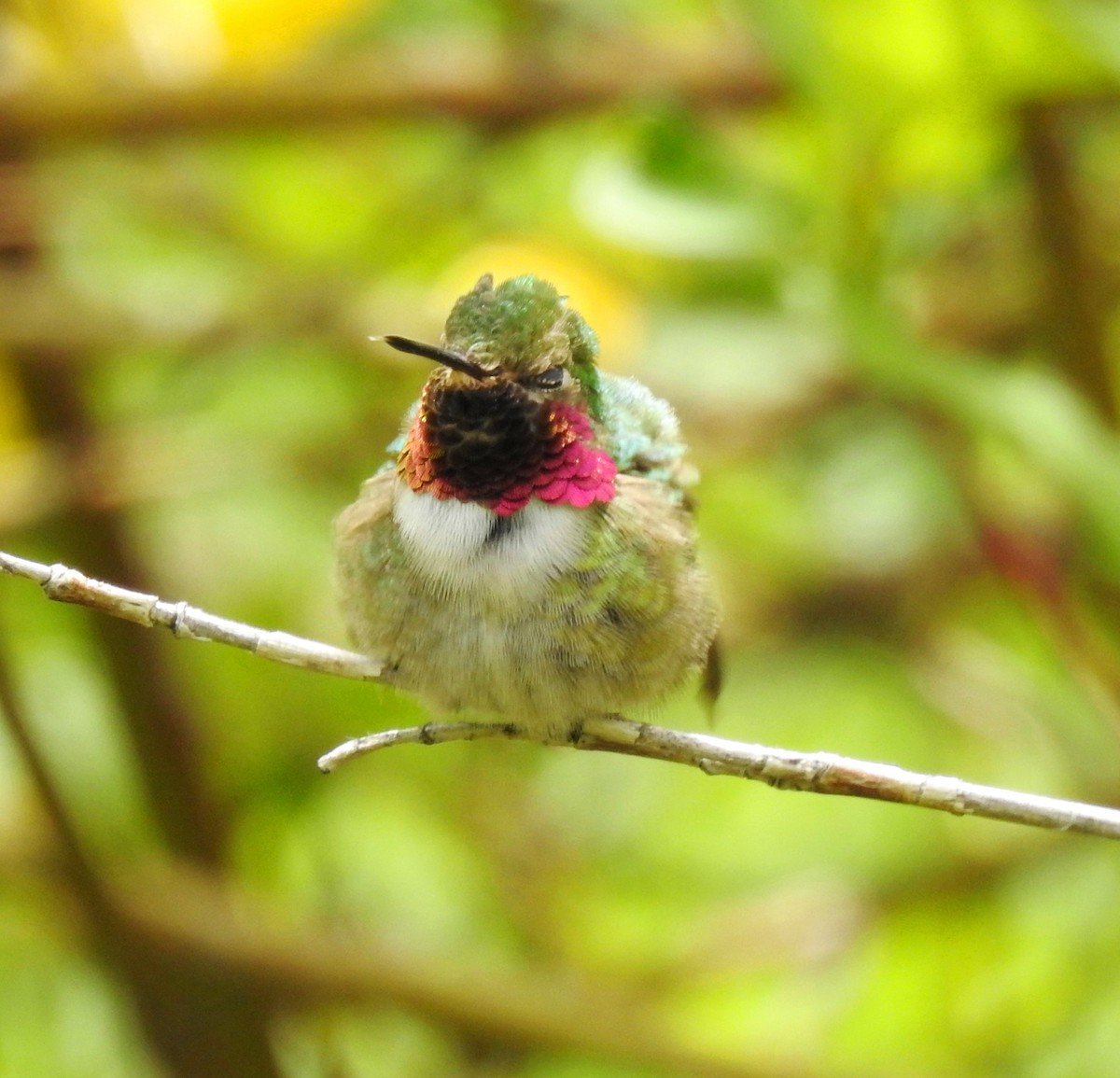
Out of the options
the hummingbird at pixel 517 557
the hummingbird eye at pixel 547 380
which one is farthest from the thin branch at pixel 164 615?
the hummingbird eye at pixel 547 380

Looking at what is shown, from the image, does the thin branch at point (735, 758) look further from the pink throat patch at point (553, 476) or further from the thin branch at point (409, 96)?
the thin branch at point (409, 96)

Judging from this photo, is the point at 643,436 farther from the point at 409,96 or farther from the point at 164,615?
the point at 409,96

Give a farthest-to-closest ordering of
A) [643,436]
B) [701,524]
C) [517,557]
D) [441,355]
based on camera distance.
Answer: [701,524], [643,436], [517,557], [441,355]

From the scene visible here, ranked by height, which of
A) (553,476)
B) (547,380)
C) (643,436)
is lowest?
(553,476)

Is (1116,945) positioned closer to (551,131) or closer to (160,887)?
(160,887)

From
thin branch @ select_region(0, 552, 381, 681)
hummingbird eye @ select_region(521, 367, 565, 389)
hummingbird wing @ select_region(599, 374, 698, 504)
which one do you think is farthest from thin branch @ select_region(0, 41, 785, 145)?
thin branch @ select_region(0, 552, 381, 681)

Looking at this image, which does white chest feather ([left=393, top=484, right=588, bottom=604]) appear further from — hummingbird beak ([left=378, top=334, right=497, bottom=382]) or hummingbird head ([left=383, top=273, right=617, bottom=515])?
hummingbird beak ([left=378, top=334, right=497, bottom=382])

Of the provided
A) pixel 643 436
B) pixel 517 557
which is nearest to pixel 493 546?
pixel 517 557
